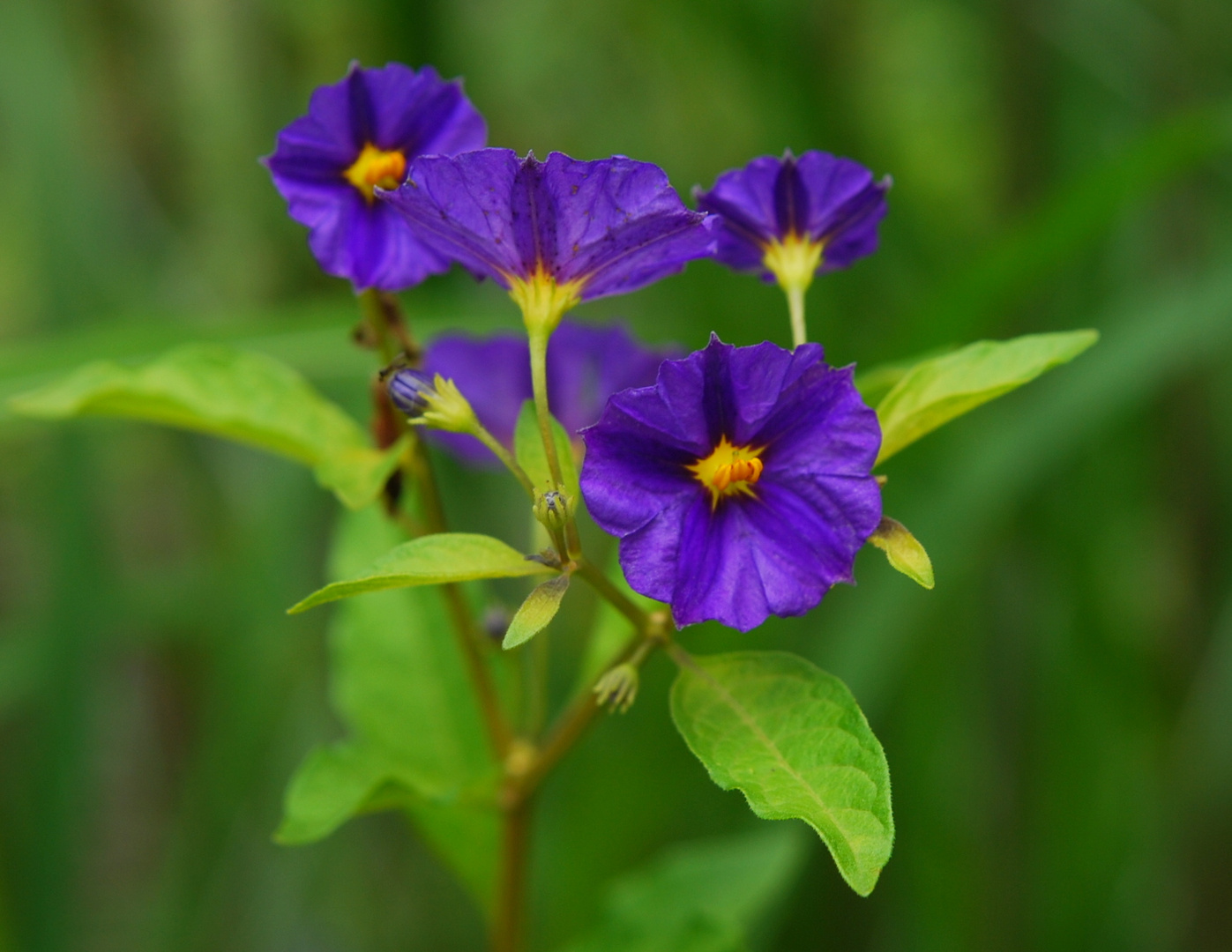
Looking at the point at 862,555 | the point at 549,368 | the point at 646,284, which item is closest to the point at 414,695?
the point at 549,368

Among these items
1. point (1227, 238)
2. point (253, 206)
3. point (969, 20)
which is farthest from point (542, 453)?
point (969, 20)

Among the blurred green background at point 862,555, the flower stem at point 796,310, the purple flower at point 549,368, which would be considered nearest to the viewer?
the flower stem at point 796,310

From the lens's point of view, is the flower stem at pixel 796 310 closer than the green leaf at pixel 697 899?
Yes

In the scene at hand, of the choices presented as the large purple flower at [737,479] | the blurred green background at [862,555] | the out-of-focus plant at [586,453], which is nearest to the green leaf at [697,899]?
the out-of-focus plant at [586,453]

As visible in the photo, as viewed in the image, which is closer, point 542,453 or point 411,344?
point 542,453

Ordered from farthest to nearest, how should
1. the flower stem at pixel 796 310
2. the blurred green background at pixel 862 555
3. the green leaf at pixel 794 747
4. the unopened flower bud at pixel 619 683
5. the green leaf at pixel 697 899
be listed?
the blurred green background at pixel 862 555
the green leaf at pixel 697 899
the flower stem at pixel 796 310
the unopened flower bud at pixel 619 683
the green leaf at pixel 794 747

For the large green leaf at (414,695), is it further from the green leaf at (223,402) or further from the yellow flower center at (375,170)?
the yellow flower center at (375,170)

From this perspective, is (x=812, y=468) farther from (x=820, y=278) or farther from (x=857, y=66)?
(x=857, y=66)

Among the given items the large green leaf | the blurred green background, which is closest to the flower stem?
the large green leaf

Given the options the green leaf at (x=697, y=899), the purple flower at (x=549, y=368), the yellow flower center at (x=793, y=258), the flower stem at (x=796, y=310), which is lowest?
the green leaf at (x=697, y=899)
